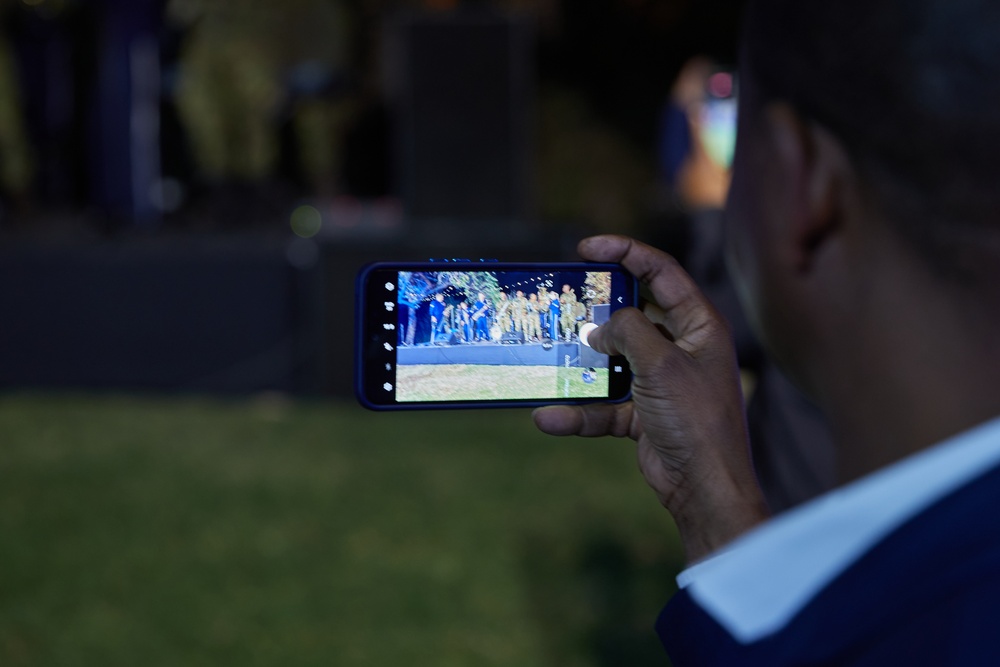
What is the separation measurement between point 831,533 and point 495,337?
1.33 ft

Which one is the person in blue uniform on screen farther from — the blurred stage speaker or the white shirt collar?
the blurred stage speaker

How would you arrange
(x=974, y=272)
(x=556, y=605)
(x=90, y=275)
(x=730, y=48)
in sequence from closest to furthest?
(x=974, y=272)
(x=556, y=605)
(x=90, y=275)
(x=730, y=48)

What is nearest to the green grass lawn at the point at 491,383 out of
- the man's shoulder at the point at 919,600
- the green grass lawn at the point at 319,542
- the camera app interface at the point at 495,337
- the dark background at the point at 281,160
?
the camera app interface at the point at 495,337

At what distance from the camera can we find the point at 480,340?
38.4 inches

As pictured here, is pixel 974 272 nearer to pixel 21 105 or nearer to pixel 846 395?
pixel 846 395

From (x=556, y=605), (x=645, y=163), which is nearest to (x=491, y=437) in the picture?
(x=556, y=605)

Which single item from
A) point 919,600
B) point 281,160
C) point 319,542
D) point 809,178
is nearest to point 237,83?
point 281,160

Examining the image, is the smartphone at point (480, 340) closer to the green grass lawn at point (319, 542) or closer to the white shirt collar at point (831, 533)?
the white shirt collar at point (831, 533)

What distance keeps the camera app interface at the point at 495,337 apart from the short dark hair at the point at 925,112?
28 cm

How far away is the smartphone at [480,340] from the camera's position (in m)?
0.96

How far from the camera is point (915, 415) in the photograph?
0.75 metres

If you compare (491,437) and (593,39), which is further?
(593,39)

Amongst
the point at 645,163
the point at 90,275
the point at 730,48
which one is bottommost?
the point at 90,275

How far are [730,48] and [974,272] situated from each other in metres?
10.9
